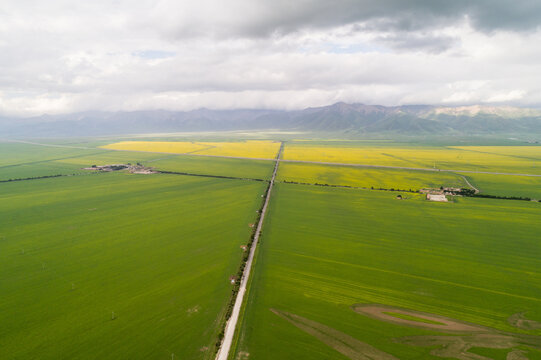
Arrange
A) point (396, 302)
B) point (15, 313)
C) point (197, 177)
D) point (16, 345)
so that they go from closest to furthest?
1. point (16, 345)
2. point (15, 313)
3. point (396, 302)
4. point (197, 177)

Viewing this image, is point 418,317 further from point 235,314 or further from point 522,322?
point 235,314

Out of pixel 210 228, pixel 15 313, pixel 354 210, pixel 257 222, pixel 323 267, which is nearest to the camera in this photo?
pixel 15 313

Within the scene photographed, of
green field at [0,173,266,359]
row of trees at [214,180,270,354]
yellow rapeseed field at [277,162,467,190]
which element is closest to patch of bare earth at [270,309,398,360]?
row of trees at [214,180,270,354]

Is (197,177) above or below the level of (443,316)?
above

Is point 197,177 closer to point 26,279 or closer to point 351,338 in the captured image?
point 26,279

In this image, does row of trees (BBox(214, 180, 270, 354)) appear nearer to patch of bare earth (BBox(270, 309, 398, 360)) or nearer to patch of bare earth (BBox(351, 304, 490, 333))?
patch of bare earth (BBox(270, 309, 398, 360))

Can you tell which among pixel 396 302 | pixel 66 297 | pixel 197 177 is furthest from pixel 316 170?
pixel 66 297
